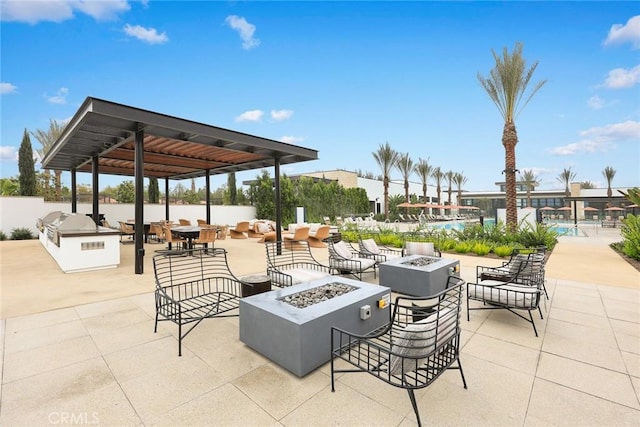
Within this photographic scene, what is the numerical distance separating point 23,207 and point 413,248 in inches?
702

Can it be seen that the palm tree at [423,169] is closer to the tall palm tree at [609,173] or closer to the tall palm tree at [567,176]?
the tall palm tree at [567,176]

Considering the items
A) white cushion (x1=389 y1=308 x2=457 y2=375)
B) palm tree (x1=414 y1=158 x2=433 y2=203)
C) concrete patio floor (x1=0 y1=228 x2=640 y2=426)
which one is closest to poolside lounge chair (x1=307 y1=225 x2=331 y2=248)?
concrete patio floor (x1=0 y1=228 x2=640 y2=426)

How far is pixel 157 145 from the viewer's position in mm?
8727

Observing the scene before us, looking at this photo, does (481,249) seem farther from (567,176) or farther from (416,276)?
(567,176)

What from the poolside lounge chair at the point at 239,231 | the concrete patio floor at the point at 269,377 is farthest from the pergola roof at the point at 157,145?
the concrete patio floor at the point at 269,377

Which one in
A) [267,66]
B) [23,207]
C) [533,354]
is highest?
[267,66]

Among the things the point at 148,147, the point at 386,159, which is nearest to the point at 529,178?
the point at 386,159

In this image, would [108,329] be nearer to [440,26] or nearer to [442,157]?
[440,26]

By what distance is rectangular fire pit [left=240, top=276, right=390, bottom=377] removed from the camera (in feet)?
8.16

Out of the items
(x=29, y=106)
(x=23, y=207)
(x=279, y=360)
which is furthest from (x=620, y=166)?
(x=29, y=106)

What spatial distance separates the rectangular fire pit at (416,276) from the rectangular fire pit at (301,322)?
1437 mm

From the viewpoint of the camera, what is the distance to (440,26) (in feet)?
39.6

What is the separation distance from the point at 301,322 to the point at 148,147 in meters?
8.75

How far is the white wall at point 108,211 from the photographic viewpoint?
1360cm
